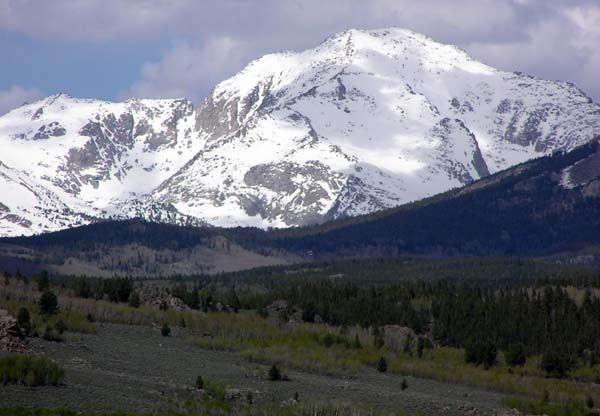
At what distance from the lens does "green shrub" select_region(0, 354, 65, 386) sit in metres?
94.0

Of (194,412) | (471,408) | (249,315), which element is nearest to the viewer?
(194,412)

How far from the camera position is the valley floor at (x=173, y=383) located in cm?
9375

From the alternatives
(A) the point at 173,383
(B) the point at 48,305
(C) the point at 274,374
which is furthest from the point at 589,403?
(B) the point at 48,305

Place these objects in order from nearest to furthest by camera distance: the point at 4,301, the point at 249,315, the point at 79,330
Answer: the point at 79,330 < the point at 4,301 < the point at 249,315

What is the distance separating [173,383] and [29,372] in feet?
48.7

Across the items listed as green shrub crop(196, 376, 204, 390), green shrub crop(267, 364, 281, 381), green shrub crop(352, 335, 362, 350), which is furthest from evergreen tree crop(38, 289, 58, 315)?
green shrub crop(196, 376, 204, 390)

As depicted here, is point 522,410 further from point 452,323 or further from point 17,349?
point 452,323

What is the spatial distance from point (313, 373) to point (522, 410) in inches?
903

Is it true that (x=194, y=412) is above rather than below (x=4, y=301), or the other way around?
below

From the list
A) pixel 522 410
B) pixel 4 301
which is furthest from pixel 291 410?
pixel 4 301

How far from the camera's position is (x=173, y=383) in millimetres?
106250

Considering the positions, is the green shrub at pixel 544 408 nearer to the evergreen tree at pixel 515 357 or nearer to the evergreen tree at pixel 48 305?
the evergreen tree at pixel 515 357

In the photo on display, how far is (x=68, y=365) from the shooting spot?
107125mm

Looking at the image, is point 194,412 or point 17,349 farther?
point 17,349
